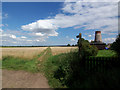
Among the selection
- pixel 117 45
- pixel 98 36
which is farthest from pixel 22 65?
pixel 98 36

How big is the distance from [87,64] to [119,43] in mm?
2935

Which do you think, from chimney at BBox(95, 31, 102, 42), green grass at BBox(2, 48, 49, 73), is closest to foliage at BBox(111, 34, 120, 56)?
green grass at BBox(2, 48, 49, 73)

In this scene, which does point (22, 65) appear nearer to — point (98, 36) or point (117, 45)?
point (117, 45)

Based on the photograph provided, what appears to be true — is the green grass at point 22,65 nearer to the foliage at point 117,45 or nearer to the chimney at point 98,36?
the foliage at point 117,45

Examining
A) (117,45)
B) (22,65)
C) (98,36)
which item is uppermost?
(98,36)

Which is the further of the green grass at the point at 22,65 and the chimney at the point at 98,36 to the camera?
the chimney at the point at 98,36

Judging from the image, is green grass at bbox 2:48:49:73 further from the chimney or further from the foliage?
the chimney

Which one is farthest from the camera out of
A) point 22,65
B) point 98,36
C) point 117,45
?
point 98,36

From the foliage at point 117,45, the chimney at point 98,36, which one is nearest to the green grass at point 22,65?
the foliage at point 117,45

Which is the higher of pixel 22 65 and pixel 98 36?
pixel 98 36

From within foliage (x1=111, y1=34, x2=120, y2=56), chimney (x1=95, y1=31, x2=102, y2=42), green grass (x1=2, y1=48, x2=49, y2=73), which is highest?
chimney (x1=95, y1=31, x2=102, y2=42)

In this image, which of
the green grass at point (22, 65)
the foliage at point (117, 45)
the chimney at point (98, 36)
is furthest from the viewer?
the chimney at point (98, 36)

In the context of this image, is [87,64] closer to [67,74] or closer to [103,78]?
[67,74]

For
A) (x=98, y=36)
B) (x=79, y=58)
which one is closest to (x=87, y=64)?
(x=79, y=58)
